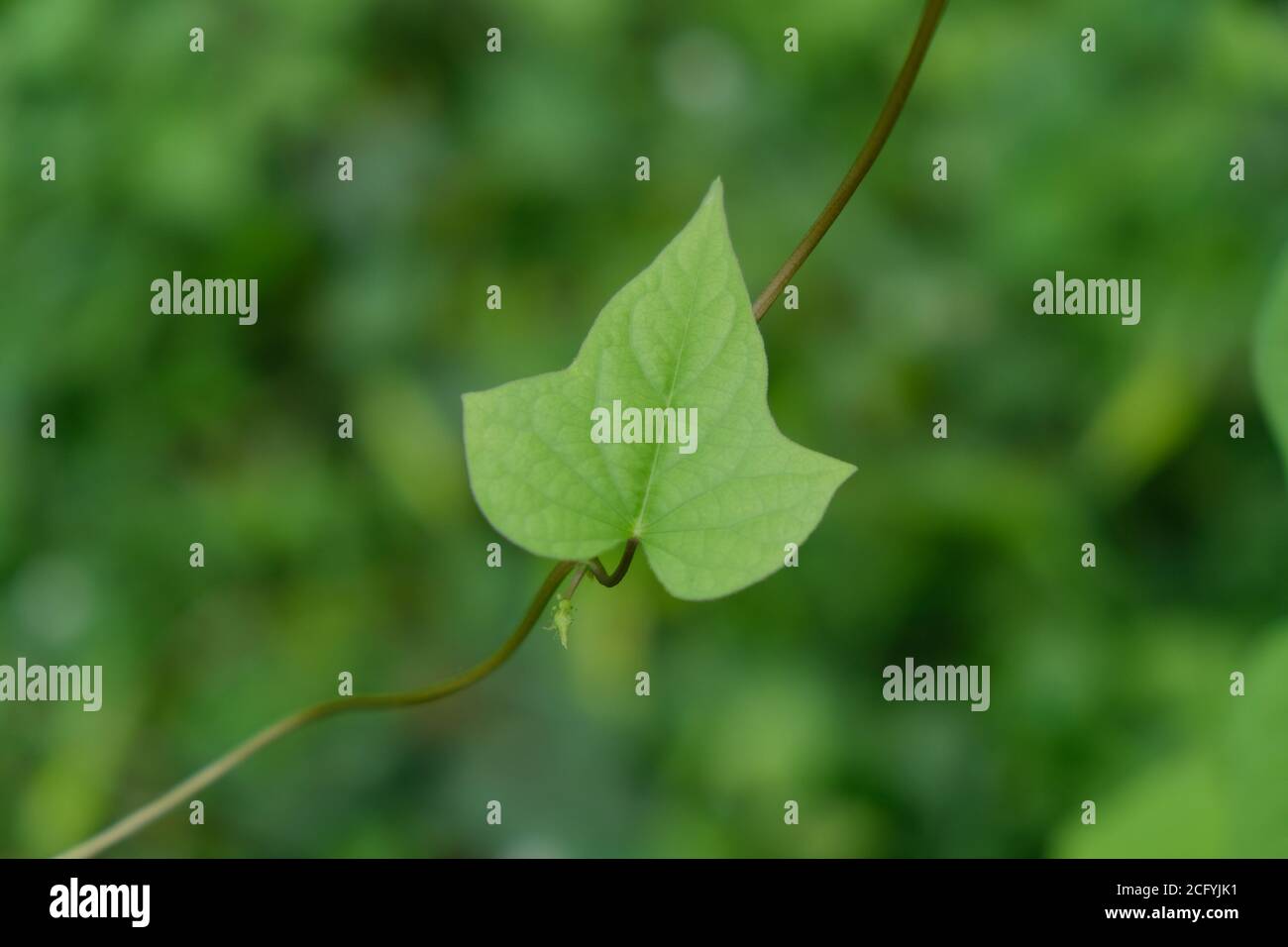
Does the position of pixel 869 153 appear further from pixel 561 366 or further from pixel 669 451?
pixel 561 366

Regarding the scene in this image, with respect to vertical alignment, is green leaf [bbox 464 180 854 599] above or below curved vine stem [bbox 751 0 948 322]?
below

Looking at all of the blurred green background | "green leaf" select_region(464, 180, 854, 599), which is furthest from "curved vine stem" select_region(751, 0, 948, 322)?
the blurred green background

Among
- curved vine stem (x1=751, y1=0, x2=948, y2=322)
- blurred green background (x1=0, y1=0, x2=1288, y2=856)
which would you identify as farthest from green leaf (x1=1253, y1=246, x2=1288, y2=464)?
blurred green background (x1=0, y1=0, x2=1288, y2=856)

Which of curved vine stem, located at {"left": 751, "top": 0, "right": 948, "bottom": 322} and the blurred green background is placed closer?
curved vine stem, located at {"left": 751, "top": 0, "right": 948, "bottom": 322}

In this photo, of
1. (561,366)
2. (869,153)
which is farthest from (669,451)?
(561,366)

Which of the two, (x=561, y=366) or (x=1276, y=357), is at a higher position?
(x=561, y=366)

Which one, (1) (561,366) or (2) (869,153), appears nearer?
(2) (869,153)

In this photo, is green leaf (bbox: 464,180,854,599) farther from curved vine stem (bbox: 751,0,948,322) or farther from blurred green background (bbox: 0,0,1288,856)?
blurred green background (bbox: 0,0,1288,856)
